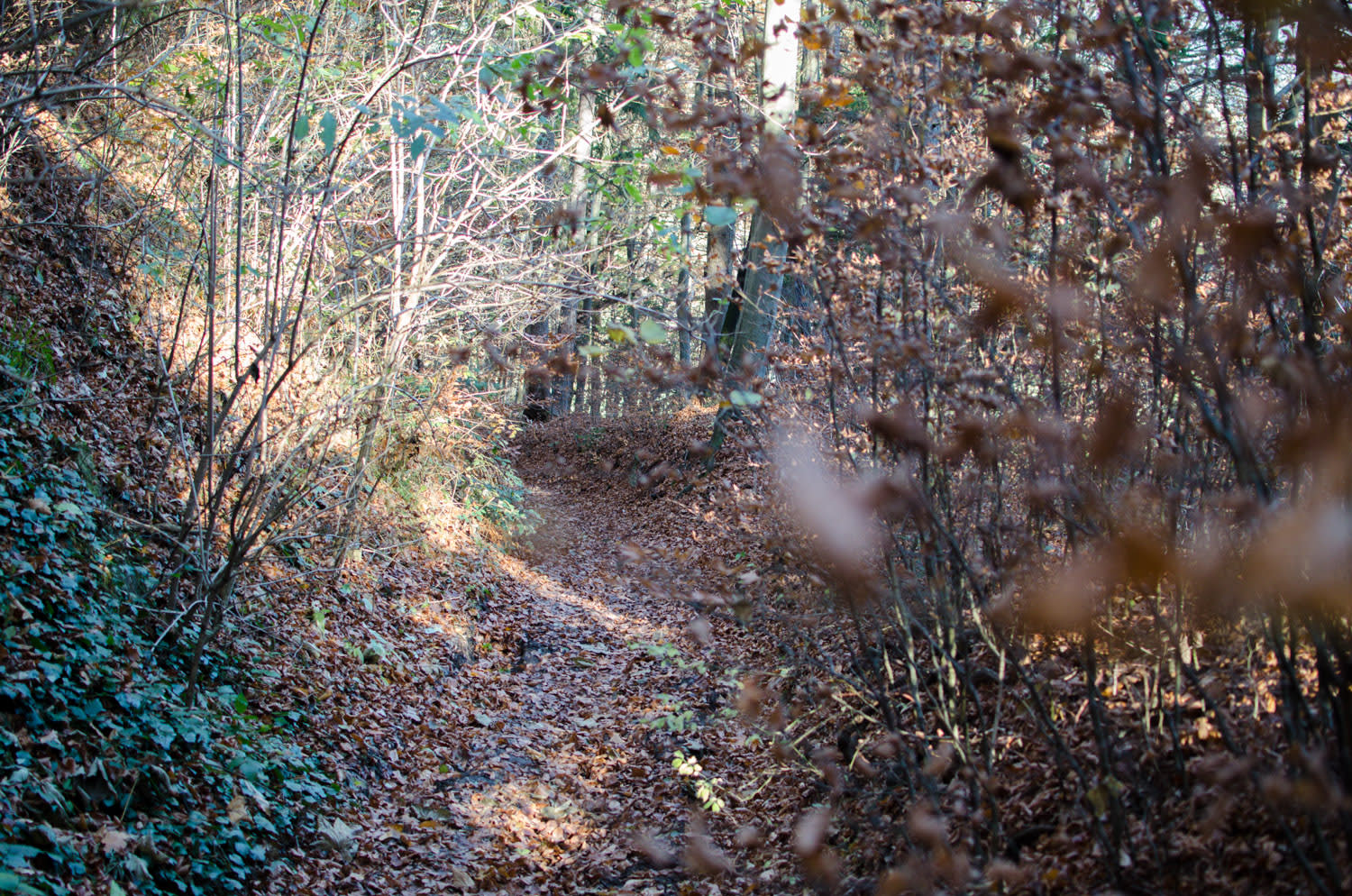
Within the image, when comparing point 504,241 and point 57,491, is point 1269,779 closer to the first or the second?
point 57,491

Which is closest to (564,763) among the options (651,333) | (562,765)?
(562,765)

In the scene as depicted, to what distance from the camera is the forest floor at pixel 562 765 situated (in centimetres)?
444

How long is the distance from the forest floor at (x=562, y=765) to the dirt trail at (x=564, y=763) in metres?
0.01

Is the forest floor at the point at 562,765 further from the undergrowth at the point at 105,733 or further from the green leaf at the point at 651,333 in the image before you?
the green leaf at the point at 651,333

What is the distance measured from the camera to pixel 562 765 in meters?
5.79

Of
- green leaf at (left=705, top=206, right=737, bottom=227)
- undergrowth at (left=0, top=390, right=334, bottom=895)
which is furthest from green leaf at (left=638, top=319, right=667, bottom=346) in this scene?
undergrowth at (left=0, top=390, right=334, bottom=895)

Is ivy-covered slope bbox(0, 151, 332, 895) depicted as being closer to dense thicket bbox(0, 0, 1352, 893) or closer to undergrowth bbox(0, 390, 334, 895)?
undergrowth bbox(0, 390, 334, 895)

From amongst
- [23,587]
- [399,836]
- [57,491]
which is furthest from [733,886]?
[57,491]

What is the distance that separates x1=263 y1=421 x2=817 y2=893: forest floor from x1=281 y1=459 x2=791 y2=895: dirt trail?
14 millimetres

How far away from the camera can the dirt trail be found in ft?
14.6

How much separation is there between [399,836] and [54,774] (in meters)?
1.85

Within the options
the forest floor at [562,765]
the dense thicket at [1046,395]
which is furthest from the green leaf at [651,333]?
the forest floor at [562,765]

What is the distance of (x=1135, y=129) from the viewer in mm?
2439

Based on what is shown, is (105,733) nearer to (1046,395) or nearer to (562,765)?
(562,765)
